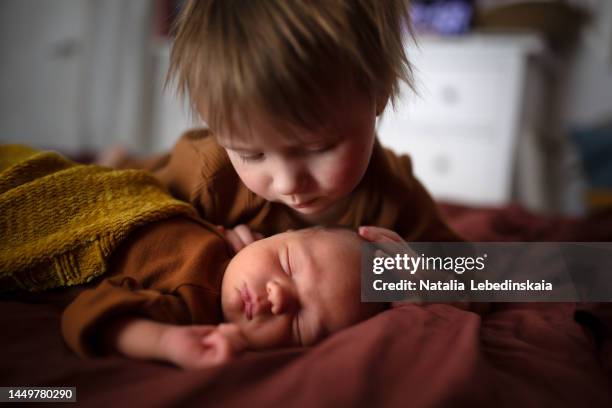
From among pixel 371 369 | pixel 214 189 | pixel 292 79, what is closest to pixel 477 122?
pixel 214 189

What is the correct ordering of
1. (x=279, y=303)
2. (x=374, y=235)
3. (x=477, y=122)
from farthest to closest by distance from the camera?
1. (x=477, y=122)
2. (x=374, y=235)
3. (x=279, y=303)

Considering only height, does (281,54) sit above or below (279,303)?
above

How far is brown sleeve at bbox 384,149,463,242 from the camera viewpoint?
31.0 inches

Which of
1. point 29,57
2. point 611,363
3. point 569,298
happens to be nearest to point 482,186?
point 569,298

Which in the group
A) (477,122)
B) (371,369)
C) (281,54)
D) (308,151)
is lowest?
(477,122)

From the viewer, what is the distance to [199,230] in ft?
2.16

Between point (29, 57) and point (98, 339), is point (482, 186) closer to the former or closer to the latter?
point (98, 339)

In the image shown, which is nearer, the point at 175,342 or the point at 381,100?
the point at 175,342

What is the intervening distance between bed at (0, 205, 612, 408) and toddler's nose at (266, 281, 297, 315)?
0.06 m

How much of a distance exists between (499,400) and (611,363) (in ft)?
0.65

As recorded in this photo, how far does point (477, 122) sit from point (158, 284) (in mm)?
1810

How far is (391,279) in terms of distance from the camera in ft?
1.94

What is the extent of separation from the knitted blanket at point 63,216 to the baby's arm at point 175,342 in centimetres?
13

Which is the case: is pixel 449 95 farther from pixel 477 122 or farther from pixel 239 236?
pixel 239 236
